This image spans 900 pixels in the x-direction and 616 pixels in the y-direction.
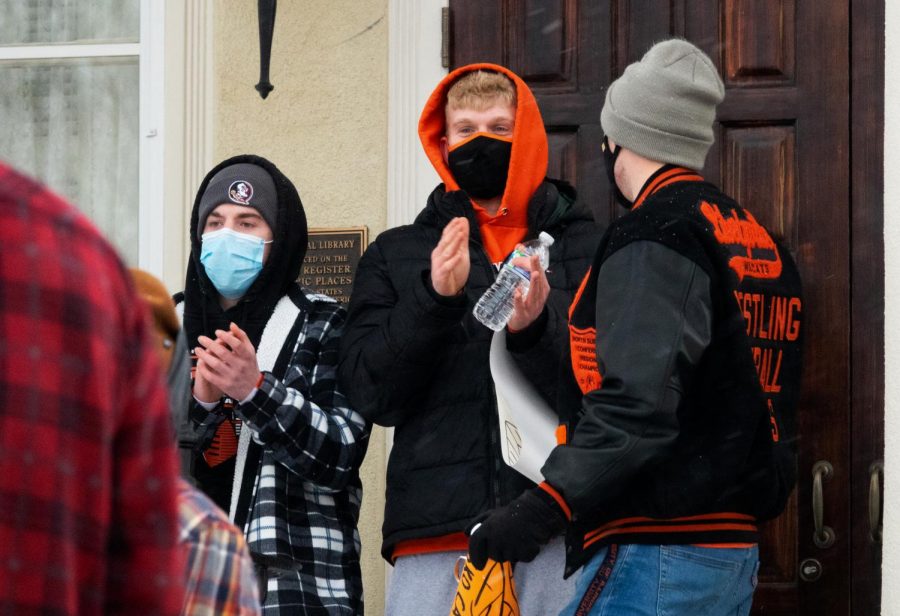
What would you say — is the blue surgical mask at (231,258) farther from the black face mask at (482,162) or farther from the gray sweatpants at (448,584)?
the gray sweatpants at (448,584)

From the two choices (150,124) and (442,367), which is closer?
(442,367)

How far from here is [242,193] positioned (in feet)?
12.0

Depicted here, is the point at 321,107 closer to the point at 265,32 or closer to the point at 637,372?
the point at 265,32

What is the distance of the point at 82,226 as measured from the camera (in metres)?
1.10

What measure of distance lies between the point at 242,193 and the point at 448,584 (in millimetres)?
1200

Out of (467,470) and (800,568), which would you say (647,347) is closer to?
(467,470)

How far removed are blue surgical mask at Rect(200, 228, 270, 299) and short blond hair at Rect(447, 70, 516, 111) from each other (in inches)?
26.5

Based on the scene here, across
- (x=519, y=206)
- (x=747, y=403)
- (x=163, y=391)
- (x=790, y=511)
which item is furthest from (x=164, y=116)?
(x=163, y=391)

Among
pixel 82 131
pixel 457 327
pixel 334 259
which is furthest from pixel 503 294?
pixel 82 131

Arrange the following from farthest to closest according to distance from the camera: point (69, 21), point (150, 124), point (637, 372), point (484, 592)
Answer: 1. point (69, 21)
2. point (150, 124)
3. point (484, 592)
4. point (637, 372)

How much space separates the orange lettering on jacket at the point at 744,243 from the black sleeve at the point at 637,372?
16 cm

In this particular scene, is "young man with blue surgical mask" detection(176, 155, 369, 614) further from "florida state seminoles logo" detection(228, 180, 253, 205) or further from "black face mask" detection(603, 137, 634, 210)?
"black face mask" detection(603, 137, 634, 210)

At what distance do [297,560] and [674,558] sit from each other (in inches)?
44.3

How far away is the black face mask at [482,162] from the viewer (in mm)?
3604
